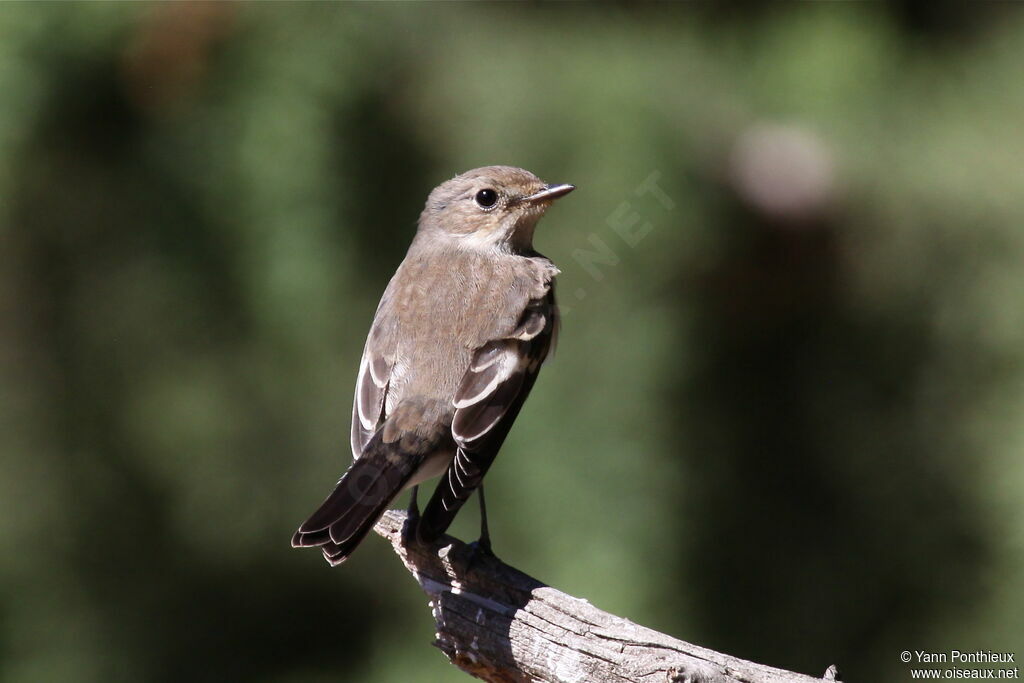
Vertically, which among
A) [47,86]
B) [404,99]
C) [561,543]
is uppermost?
[404,99]

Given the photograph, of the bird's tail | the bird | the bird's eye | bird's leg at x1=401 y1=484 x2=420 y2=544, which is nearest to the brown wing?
the bird

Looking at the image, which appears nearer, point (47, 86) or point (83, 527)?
point (47, 86)

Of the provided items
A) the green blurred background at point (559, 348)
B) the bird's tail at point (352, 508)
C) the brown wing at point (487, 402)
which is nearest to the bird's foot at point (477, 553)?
the brown wing at point (487, 402)

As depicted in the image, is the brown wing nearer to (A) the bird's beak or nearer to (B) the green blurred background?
(A) the bird's beak

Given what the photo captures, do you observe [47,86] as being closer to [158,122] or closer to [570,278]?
[158,122]

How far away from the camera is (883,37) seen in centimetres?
467

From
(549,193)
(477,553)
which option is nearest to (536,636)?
(477,553)

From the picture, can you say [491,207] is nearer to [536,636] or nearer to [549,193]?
[549,193]

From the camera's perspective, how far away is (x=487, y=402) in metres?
3.27

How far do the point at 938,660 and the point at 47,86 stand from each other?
158 inches

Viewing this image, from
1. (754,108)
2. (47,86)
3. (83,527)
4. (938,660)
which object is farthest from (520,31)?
(938,660)

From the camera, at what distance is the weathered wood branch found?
2395 millimetres

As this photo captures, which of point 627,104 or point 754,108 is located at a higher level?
point 754,108

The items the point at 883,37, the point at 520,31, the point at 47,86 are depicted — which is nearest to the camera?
the point at 47,86
